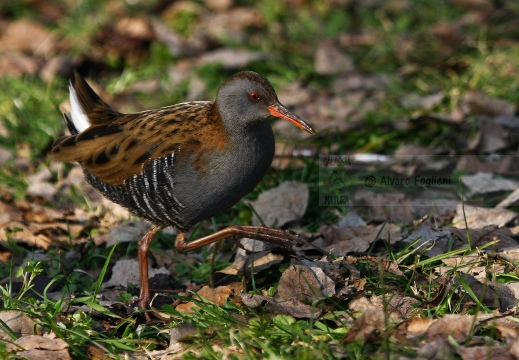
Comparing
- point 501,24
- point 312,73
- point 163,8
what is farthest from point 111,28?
point 501,24

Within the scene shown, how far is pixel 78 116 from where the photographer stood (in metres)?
5.68

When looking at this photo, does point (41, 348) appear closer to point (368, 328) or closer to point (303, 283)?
point (303, 283)

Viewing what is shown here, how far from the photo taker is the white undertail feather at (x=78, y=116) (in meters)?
5.57

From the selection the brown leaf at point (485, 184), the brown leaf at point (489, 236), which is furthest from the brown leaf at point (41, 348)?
the brown leaf at point (485, 184)

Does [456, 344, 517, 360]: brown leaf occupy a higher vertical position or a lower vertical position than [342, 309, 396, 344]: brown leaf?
lower

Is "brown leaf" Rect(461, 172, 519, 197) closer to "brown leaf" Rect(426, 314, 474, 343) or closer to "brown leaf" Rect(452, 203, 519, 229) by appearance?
"brown leaf" Rect(452, 203, 519, 229)

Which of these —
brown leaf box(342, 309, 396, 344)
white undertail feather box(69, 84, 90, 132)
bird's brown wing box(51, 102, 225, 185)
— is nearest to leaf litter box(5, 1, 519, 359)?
brown leaf box(342, 309, 396, 344)

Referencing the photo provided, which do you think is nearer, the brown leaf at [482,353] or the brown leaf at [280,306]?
the brown leaf at [482,353]

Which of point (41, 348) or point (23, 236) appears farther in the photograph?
point (23, 236)

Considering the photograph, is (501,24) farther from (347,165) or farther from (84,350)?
(84,350)

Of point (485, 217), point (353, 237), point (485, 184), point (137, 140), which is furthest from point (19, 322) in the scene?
point (485, 184)

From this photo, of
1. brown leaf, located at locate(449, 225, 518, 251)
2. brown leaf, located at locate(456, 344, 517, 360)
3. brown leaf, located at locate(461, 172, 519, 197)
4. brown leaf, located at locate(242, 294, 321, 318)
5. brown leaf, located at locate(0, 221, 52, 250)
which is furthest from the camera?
brown leaf, located at locate(461, 172, 519, 197)

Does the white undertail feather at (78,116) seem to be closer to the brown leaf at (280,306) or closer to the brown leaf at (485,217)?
the brown leaf at (280,306)

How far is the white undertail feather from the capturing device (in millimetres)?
5574
